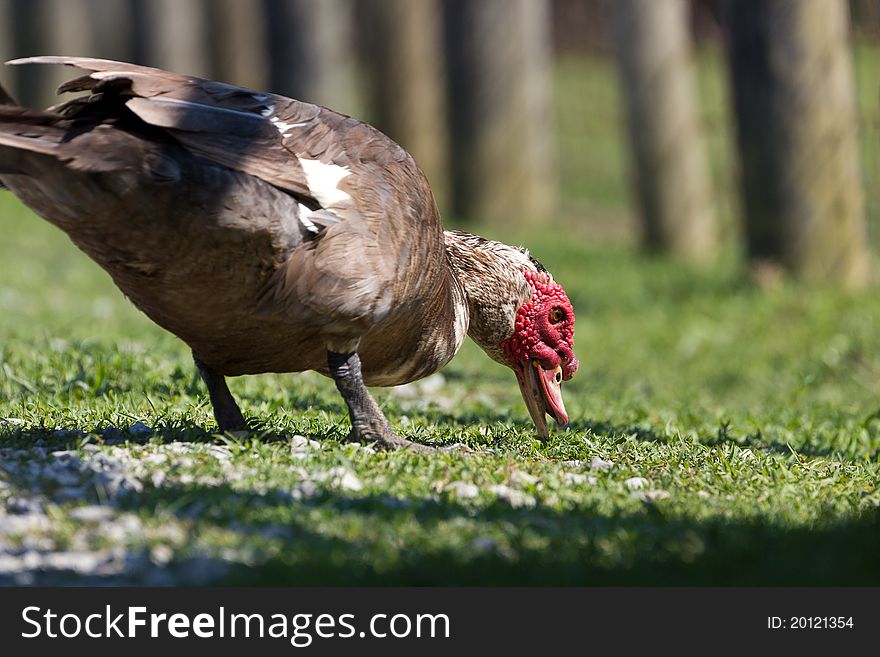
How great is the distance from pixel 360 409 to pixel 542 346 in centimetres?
97

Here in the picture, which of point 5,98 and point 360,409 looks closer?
point 5,98

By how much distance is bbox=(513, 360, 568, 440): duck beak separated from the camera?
556cm

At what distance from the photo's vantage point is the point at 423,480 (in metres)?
4.45

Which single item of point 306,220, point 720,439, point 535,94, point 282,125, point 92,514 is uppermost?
point 282,125

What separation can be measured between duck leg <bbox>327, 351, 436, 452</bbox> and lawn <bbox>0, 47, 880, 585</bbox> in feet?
0.47

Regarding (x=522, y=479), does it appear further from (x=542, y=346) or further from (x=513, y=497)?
(x=542, y=346)

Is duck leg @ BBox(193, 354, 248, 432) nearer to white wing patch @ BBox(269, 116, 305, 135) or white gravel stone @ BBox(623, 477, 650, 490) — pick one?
white wing patch @ BBox(269, 116, 305, 135)

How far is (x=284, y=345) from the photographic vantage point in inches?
191

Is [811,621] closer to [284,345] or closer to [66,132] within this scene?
[284,345]

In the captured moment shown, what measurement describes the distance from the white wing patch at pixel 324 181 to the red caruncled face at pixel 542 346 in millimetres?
1223

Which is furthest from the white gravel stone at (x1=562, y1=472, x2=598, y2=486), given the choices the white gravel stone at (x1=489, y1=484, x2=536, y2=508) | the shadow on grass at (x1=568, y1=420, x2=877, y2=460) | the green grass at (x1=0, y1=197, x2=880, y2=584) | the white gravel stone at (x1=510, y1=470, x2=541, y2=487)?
the shadow on grass at (x1=568, y1=420, x2=877, y2=460)

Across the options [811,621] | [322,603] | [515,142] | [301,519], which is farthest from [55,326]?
[515,142]

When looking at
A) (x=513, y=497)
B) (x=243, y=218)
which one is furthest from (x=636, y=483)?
(x=243, y=218)

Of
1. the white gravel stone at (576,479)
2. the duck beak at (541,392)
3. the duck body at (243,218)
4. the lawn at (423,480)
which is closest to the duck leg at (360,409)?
the duck body at (243,218)
